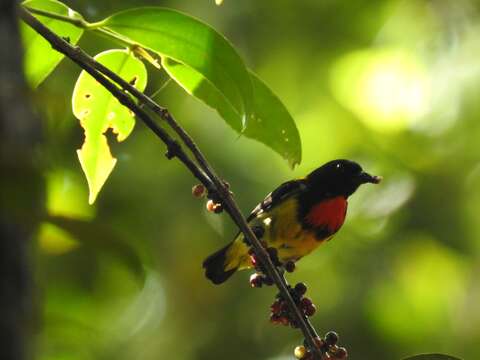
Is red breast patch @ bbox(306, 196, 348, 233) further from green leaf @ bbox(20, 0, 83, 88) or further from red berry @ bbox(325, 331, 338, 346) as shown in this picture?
green leaf @ bbox(20, 0, 83, 88)

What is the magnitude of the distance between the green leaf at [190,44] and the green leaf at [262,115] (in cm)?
16

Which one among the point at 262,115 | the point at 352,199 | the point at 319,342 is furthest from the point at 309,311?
the point at 352,199

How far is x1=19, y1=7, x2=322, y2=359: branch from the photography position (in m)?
1.77

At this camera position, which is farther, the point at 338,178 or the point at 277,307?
the point at 338,178

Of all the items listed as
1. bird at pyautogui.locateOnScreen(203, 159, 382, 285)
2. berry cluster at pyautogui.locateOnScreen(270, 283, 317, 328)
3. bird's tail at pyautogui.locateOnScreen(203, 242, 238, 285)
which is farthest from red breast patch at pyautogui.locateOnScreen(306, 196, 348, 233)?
berry cluster at pyautogui.locateOnScreen(270, 283, 317, 328)

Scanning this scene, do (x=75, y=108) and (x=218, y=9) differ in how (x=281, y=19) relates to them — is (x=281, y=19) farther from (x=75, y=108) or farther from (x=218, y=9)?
(x=75, y=108)

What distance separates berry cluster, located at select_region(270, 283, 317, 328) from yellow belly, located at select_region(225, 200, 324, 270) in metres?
1.44

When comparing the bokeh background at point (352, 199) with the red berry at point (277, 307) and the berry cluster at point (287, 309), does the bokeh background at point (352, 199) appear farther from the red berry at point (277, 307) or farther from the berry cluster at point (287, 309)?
the red berry at point (277, 307)

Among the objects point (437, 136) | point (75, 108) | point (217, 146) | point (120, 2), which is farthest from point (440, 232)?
point (75, 108)

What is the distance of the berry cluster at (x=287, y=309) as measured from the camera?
7.84 ft

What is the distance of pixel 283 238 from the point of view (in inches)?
160

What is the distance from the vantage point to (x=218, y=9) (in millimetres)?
7152

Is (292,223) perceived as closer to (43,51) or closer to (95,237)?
(43,51)

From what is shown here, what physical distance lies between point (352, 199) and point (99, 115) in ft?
15.6
